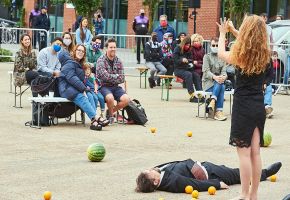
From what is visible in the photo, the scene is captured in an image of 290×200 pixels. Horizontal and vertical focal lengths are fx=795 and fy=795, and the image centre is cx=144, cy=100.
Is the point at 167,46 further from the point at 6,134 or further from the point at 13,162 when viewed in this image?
the point at 13,162

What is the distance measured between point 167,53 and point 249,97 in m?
14.7

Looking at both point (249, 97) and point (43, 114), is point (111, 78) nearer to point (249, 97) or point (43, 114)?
point (43, 114)

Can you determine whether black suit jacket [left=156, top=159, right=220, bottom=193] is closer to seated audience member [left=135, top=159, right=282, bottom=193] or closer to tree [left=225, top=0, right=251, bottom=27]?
seated audience member [left=135, top=159, right=282, bottom=193]

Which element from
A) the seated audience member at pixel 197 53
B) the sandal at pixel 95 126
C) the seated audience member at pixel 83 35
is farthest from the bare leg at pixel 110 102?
the seated audience member at pixel 83 35

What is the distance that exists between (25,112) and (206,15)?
2216 centimetres

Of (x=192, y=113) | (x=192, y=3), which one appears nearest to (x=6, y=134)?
(x=192, y=113)

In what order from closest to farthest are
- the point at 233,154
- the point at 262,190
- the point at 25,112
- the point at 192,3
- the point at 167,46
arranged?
the point at 262,190 → the point at 233,154 → the point at 25,112 → the point at 167,46 → the point at 192,3

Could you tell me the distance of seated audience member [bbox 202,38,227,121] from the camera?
16.3 meters

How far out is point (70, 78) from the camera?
46.5ft

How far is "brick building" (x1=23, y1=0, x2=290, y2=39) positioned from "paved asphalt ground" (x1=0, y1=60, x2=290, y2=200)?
1861 centimetres

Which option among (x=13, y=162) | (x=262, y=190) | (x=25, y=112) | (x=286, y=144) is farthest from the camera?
(x=25, y=112)

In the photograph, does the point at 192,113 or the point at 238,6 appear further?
the point at 238,6

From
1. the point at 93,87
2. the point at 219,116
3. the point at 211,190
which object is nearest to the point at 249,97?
the point at 211,190

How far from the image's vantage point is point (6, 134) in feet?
43.2
